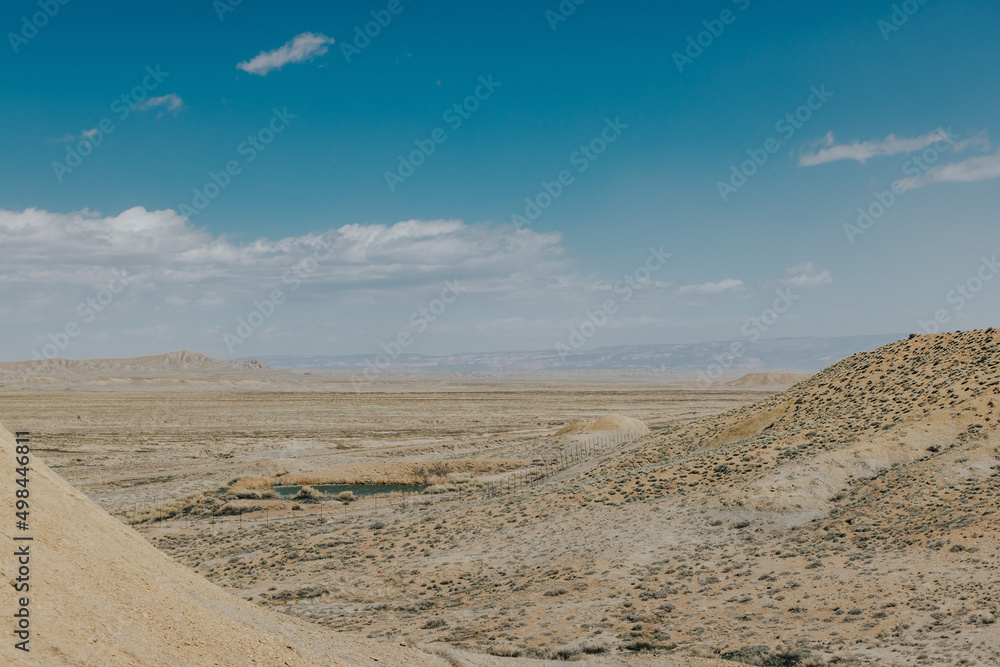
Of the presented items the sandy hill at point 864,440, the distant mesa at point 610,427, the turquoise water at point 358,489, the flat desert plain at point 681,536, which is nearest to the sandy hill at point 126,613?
the flat desert plain at point 681,536

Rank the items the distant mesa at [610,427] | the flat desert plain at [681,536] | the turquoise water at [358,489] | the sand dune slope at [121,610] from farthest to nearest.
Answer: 1. the distant mesa at [610,427]
2. the turquoise water at [358,489]
3. the flat desert plain at [681,536]
4. the sand dune slope at [121,610]

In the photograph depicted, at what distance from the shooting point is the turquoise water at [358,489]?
1768 inches

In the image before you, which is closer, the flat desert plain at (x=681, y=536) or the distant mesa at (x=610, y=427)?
the flat desert plain at (x=681, y=536)

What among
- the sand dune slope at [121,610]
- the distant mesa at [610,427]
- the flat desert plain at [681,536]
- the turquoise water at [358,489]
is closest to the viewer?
the sand dune slope at [121,610]

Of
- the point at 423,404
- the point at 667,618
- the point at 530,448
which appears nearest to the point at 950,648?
the point at 667,618

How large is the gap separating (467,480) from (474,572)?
24626mm

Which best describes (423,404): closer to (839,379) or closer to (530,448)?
(530,448)

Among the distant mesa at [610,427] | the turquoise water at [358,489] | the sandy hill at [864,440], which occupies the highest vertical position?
the sandy hill at [864,440]

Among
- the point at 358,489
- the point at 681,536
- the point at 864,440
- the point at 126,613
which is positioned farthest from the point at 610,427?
the point at 126,613

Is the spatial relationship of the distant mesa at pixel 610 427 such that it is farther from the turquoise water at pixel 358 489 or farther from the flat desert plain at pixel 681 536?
the turquoise water at pixel 358 489

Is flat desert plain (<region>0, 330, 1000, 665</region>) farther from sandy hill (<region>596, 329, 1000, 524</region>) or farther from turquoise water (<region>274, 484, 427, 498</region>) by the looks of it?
turquoise water (<region>274, 484, 427, 498</region>)

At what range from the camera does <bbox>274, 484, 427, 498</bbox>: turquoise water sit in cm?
4491

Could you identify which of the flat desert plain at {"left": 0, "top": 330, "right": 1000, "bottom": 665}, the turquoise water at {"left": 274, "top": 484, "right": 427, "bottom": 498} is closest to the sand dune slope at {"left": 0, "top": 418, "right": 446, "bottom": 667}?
the flat desert plain at {"left": 0, "top": 330, "right": 1000, "bottom": 665}

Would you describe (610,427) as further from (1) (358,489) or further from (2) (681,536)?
(2) (681,536)
